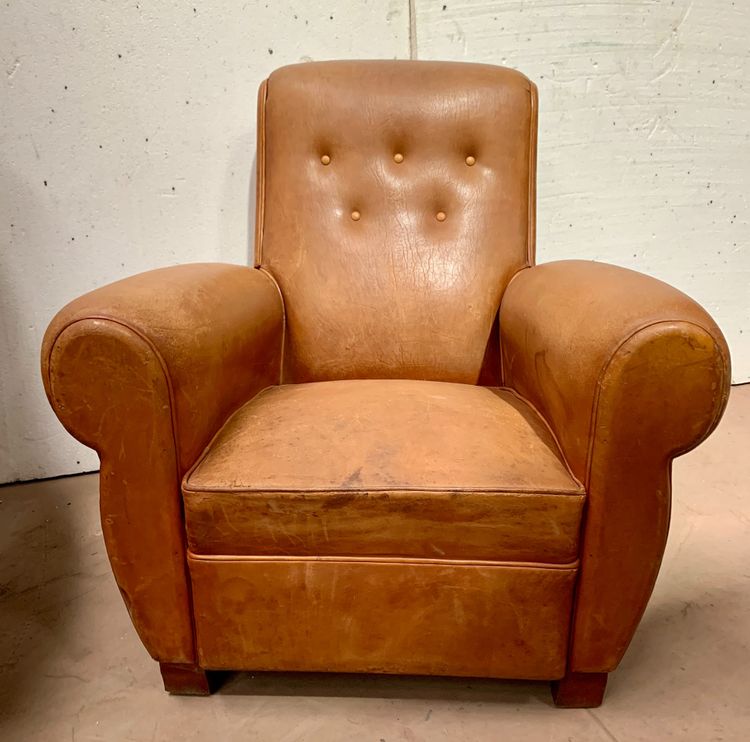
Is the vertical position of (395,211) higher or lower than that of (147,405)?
higher

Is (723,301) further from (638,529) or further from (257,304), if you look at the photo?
(257,304)

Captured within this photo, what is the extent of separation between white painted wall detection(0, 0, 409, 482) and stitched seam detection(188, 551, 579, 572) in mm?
942

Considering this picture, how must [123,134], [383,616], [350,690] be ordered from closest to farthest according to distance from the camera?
1. [383,616]
2. [350,690]
3. [123,134]

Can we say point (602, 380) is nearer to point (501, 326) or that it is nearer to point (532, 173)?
point (501, 326)

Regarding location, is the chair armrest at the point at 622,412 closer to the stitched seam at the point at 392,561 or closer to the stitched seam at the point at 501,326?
the stitched seam at the point at 392,561

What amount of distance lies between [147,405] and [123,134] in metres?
0.94

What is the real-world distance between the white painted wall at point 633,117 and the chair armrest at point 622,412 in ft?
2.88

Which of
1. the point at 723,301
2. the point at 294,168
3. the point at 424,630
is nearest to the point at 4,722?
the point at 424,630

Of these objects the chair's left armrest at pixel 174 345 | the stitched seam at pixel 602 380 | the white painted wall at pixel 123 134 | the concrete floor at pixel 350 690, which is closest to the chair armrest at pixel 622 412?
the stitched seam at pixel 602 380

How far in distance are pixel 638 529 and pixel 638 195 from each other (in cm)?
127

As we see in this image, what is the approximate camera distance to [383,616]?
875mm

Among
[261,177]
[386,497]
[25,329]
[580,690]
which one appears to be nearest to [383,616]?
[386,497]

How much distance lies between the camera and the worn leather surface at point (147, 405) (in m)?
0.77

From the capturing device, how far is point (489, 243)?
1.25 m
